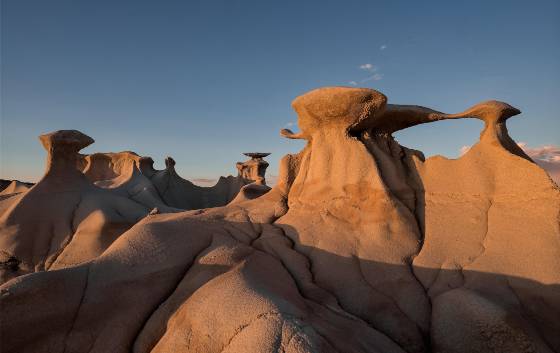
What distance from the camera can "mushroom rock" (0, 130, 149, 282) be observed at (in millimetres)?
8789

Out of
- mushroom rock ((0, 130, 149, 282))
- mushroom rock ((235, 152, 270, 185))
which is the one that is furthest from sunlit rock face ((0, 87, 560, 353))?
mushroom rock ((235, 152, 270, 185))

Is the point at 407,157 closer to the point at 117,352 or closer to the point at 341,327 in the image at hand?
the point at 341,327

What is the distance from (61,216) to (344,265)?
9.14 m

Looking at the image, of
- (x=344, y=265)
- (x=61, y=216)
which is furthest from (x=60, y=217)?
(x=344, y=265)

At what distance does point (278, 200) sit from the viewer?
496 cm

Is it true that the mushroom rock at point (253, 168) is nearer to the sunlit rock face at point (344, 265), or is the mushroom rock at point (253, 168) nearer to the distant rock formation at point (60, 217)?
the distant rock formation at point (60, 217)

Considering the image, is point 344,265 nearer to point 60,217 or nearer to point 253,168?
point 60,217

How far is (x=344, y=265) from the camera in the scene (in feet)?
12.0

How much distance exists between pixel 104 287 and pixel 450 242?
11.2ft

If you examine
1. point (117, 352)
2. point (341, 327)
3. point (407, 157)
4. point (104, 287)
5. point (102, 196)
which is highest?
point (407, 157)

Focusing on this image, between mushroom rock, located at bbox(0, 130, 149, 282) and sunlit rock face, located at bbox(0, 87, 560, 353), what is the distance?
20.2 ft

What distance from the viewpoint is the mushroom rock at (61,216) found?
879cm

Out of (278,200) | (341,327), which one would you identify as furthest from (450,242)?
(278,200)

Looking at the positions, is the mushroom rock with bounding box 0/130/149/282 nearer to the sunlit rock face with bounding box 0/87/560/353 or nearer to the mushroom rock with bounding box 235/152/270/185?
the sunlit rock face with bounding box 0/87/560/353
